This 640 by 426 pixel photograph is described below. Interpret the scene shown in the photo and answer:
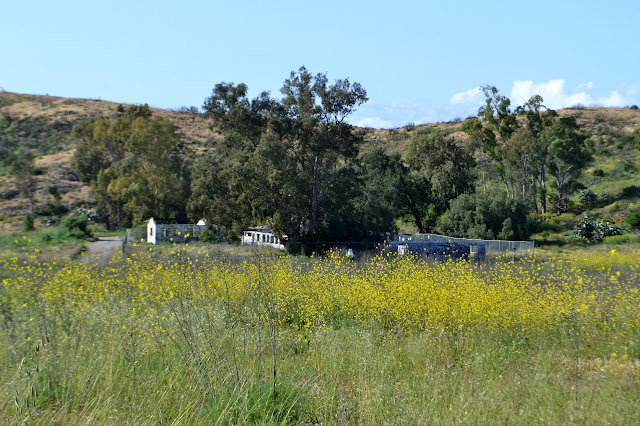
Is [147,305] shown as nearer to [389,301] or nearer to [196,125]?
[389,301]

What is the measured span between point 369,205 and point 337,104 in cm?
719

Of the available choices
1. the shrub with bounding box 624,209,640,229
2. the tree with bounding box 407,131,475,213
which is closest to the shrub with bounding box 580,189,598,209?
the shrub with bounding box 624,209,640,229

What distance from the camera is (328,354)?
6.87 metres

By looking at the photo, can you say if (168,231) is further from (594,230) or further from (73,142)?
(73,142)

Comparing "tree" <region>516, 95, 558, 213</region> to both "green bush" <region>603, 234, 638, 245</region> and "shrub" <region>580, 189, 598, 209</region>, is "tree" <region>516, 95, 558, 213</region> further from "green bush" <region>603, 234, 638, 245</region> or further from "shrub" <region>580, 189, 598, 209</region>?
"green bush" <region>603, 234, 638, 245</region>

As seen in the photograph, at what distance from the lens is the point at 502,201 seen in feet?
132

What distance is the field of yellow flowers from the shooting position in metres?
5.06

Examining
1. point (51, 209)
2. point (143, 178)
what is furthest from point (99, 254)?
point (51, 209)

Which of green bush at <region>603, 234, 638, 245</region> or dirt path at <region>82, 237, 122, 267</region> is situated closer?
dirt path at <region>82, 237, 122, 267</region>

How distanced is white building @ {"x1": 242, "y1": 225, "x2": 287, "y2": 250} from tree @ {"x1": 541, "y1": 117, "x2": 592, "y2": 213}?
25677mm

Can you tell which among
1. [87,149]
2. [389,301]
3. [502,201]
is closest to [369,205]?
[502,201]

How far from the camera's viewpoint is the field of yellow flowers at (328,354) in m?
5.06

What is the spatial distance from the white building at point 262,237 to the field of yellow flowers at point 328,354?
75.0ft

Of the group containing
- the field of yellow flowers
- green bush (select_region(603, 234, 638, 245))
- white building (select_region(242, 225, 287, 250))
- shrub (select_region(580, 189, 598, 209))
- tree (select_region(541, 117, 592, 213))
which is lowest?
white building (select_region(242, 225, 287, 250))
